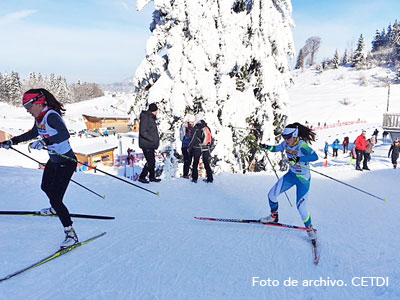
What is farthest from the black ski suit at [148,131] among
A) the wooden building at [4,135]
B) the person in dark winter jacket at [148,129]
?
the wooden building at [4,135]

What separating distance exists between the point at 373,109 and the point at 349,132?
21.4 m

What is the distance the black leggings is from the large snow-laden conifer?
7534 mm

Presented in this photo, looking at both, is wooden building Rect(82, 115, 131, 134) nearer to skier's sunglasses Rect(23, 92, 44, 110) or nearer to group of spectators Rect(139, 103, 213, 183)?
group of spectators Rect(139, 103, 213, 183)

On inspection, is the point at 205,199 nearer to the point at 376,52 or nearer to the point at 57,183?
the point at 57,183

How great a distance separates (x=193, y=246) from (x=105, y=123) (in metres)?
53.1

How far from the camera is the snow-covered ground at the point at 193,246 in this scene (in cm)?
307

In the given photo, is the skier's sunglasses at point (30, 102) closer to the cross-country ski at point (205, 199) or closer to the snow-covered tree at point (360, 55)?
the cross-country ski at point (205, 199)

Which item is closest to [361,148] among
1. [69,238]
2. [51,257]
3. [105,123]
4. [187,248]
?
[187,248]

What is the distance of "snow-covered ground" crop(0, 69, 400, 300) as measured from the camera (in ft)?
10.1

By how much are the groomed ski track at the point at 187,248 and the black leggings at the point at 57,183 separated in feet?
1.89

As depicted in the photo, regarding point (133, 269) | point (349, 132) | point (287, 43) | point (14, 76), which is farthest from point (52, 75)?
point (133, 269)

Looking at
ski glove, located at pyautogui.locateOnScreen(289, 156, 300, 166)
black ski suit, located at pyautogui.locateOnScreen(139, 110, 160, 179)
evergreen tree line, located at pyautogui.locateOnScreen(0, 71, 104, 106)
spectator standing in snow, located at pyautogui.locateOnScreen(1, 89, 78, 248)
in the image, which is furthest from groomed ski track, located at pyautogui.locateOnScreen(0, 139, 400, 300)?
evergreen tree line, located at pyautogui.locateOnScreen(0, 71, 104, 106)

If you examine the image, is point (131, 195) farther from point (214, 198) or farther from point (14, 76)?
point (14, 76)

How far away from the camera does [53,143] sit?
3430 mm
